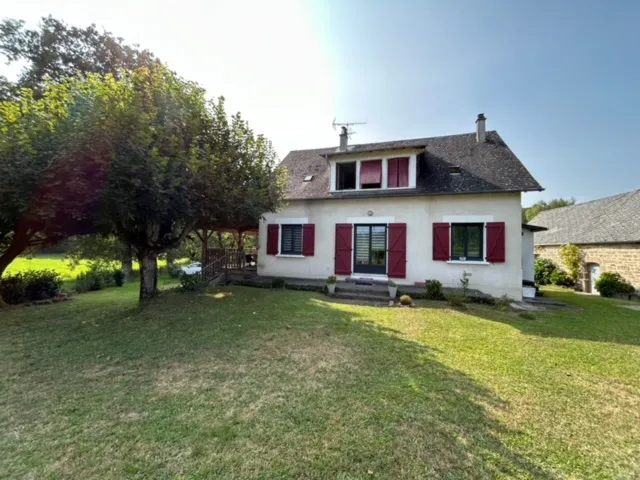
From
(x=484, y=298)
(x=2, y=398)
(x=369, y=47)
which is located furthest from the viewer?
(x=369, y=47)

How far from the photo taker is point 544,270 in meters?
18.4

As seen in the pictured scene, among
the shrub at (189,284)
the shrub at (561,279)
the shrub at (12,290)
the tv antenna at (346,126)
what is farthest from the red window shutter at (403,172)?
the shrub at (12,290)

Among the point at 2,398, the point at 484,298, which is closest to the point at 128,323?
the point at 2,398

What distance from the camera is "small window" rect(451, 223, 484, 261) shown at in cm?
1037

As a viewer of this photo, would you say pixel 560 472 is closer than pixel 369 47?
Yes

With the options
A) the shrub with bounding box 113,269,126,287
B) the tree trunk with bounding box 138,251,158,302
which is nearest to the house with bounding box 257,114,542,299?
the tree trunk with bounding box 138,251,158,302

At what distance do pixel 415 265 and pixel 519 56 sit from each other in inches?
324

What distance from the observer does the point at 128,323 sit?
6930 millimetres

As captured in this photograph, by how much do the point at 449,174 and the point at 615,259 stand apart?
1110 centimetres

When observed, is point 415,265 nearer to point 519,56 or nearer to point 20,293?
point 519,56

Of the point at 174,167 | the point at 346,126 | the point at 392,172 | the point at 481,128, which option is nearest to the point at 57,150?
the point at 174,167

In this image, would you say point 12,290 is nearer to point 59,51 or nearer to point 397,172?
point 59,51

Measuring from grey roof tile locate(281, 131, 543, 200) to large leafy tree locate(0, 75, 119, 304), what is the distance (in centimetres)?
737

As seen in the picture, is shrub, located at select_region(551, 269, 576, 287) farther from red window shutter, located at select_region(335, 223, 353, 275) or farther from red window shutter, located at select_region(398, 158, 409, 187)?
red window shutter, located at select_region(335, 223, 353, 275)
